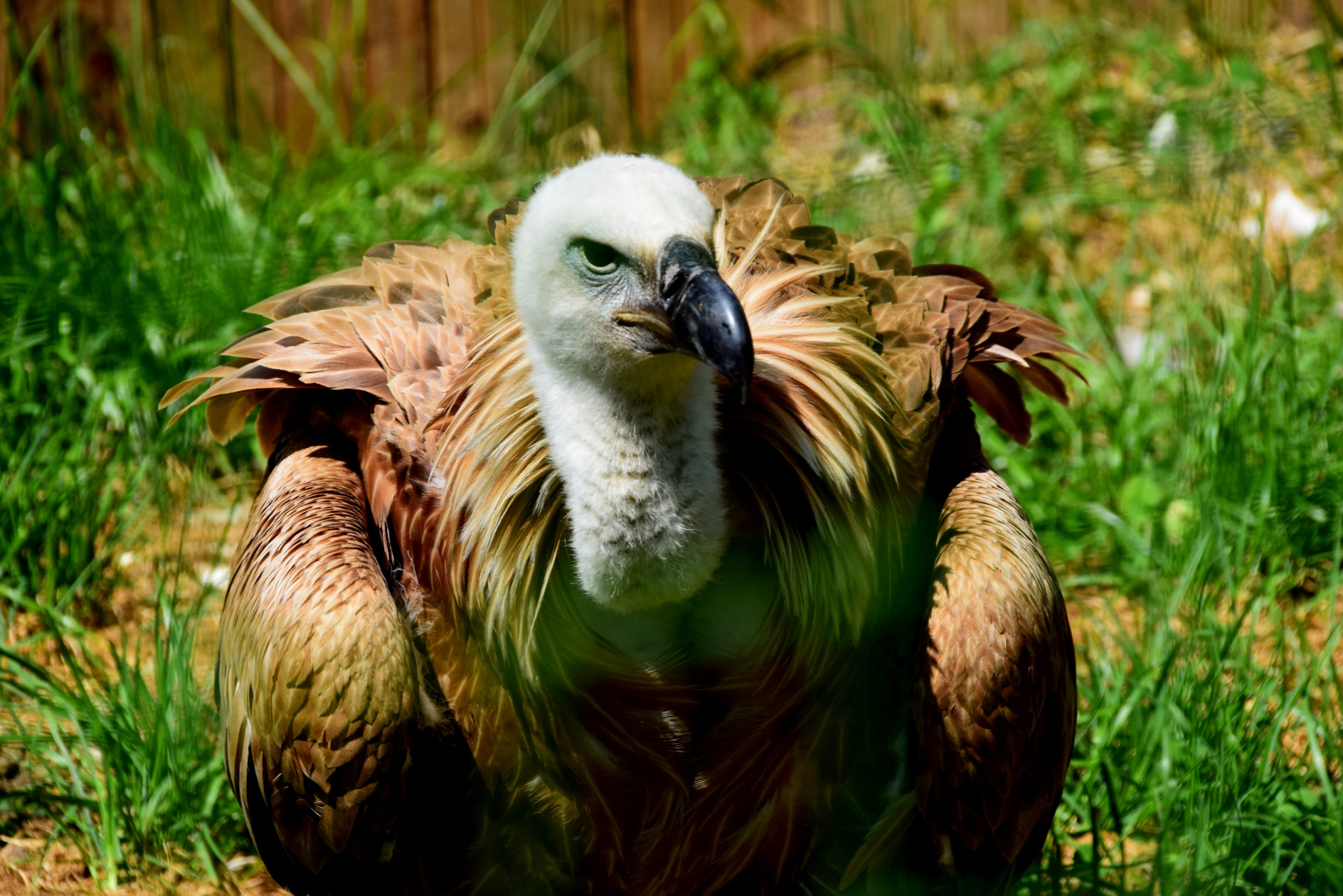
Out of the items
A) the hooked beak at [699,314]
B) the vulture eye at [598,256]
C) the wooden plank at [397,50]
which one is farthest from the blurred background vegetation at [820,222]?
the vulture eye at [598,256]

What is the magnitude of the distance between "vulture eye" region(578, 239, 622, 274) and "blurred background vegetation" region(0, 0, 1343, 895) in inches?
52.4

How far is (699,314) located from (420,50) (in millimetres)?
5179

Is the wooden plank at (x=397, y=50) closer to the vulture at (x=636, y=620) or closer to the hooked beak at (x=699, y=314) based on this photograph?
the vulture at (x=636, y=620)

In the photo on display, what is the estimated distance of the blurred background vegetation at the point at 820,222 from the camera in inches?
137

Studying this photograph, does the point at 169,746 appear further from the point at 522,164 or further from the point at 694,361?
the point at 522,164

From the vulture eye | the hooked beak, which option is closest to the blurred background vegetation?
the hooked beak

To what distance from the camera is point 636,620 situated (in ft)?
9.03

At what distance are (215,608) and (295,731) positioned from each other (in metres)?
1.72

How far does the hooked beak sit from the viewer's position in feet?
7.41

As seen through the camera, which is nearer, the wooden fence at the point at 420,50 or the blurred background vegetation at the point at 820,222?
the blurred background vegetation at the point at 820,222

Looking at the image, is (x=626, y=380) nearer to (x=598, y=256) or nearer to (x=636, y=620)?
(x=598, y=256)

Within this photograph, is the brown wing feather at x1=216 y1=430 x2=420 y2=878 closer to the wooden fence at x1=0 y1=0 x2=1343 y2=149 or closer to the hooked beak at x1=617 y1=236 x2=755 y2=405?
the hooked beak at x1=617 y1=236 x2=755 y2=405

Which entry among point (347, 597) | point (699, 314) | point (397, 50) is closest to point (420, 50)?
point (397, 50)

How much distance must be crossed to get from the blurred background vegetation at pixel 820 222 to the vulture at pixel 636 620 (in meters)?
0.49
